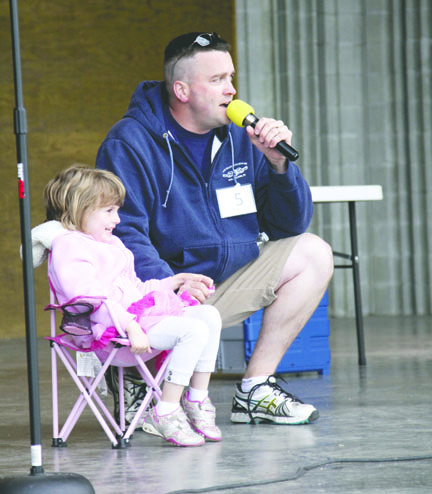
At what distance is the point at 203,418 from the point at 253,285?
538 mm

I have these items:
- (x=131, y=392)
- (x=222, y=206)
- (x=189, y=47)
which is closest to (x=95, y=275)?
(x=131, y=392)

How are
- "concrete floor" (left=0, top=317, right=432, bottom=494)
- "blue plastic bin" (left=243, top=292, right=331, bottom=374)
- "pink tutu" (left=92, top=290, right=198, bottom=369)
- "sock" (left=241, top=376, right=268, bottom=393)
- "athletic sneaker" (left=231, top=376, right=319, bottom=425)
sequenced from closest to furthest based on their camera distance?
1. "concrete floor" (left=0, top=317, right=432, bottom=494)
2. "pink tutu" (left=92, top=290, right=198, bottom=369)
3. "athletic sneaker" (left=231, top=376, right=319, bottom=425)
4. "sock" (left=241, top=376, right=268, bottom=393)
5. "blue plastic bin" (left=243, top=292, right=331, bottom=374)

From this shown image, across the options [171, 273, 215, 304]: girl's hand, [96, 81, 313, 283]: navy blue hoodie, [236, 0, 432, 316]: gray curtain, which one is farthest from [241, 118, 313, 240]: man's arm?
[236, 0, 432, 316]: gray curtain

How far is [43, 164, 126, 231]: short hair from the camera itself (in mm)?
2203

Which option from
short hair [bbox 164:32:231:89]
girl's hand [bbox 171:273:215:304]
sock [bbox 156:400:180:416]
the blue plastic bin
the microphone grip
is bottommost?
the blue plastic bin

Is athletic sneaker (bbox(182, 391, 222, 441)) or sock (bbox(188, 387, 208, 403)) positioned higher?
sock (bbox(188, 387, 208, 403))

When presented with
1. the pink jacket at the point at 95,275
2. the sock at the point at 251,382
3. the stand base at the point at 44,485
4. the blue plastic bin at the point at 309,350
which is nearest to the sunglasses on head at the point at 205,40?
the pink jacket at the point at 95,275

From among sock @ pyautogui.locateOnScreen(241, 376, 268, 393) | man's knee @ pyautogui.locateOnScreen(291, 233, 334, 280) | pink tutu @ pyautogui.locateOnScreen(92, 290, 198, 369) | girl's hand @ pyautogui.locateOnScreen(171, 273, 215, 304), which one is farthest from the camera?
man's knee @ pyautogui.locateOnScreen(291, 233, 334, 280)

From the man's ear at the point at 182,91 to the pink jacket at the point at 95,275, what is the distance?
1.83ft

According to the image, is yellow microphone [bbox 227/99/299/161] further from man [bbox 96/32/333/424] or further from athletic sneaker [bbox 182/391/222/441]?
athletic sneaker [bbox 182/391/222/441]

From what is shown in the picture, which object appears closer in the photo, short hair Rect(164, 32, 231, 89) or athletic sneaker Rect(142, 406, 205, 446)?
athletic sneaker Rect(142, 406, 205, 446)

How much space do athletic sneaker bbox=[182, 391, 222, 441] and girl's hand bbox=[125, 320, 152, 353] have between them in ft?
0.74

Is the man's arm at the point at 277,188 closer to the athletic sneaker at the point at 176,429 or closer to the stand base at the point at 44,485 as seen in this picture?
the athletic sneaker at the point at 176,429

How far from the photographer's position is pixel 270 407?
2.48 m
